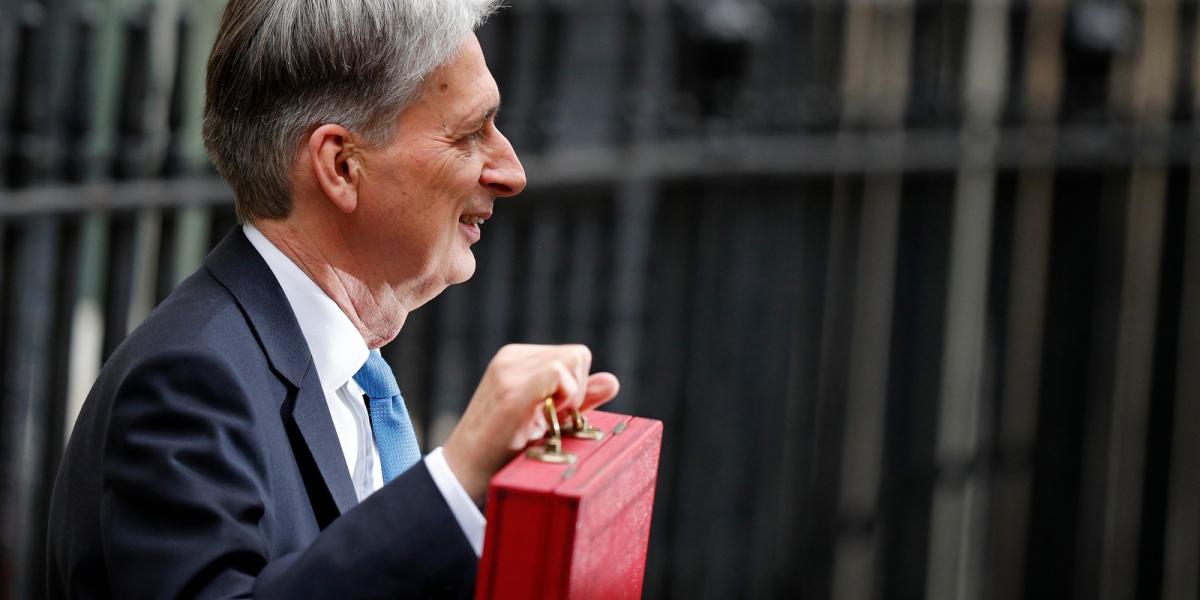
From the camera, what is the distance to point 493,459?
5.50 feet

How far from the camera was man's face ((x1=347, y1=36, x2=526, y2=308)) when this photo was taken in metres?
1.95

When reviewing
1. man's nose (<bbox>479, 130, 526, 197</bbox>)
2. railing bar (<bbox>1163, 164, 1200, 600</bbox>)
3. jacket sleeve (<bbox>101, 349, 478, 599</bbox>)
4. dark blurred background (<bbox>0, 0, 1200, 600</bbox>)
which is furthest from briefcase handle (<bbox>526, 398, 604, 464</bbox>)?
railing bar (<bbox>1163, 164, 1200, 600</bbox>)

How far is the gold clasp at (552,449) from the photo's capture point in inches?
66.9

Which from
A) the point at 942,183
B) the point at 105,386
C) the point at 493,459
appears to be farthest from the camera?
the point at 942,183

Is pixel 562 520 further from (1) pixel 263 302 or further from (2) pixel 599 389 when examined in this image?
(1) pixel 263 302

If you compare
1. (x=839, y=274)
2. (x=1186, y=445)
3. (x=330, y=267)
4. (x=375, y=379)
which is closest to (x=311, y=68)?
(x=330, y=267)

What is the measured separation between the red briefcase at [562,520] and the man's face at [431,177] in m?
0.31

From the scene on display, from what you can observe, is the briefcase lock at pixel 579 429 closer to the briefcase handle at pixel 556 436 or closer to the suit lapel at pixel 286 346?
the briefcase handle at pixel 556 436

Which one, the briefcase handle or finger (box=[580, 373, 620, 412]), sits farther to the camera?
finger (box=[580, 373, 620, 412])

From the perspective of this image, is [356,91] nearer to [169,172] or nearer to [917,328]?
[169,172]

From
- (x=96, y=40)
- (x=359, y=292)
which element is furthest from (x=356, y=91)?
(x=96, y=40)

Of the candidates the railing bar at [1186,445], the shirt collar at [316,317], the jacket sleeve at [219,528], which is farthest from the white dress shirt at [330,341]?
the railing bar at [1186,445]

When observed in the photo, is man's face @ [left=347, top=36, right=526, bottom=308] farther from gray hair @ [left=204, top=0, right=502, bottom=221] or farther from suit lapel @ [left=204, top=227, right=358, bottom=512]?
suit lapel @ [left=204, top=227, right=358, bottom=512]

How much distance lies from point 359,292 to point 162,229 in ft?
6.32
